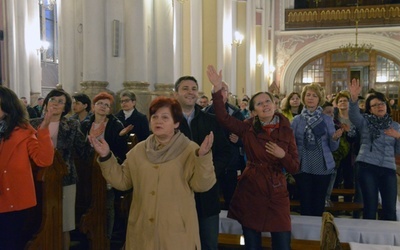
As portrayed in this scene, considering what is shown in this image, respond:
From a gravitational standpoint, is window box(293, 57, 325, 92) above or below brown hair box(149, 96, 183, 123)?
A: above

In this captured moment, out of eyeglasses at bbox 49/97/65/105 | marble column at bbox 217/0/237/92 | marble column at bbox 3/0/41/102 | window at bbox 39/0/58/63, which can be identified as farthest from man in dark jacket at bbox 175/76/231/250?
window at bbox 39/0/58/63

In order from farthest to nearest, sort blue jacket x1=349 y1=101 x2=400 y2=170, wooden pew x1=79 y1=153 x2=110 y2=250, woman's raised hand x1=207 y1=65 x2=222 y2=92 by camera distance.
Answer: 1. blue jacket x1=349 y1=101 x2=400 y2=170
2. wooden pew x1=79 y1=153 x2=110 y2=250
3. woman's raised hand x1=207 y1=65 x2=222 y2=92

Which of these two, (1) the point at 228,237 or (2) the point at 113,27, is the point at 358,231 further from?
(2) the point at 113,27

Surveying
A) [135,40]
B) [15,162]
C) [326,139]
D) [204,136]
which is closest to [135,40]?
[135,40]

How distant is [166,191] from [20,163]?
42.6 inches

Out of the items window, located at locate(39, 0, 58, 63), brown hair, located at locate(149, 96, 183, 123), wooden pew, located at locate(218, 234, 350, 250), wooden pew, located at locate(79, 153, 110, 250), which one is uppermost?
window, located at locate(39, 0, 58, 63)

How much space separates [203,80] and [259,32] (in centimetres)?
1087

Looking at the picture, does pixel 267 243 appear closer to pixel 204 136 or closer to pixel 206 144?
pixel 204 136

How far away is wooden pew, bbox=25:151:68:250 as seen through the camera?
3.07 m

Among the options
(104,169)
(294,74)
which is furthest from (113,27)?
(294,74)

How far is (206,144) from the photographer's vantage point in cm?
247

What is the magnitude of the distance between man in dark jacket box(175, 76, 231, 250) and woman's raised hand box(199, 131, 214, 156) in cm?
83

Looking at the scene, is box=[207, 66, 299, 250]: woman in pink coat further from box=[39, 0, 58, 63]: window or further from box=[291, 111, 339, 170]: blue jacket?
box=[39, 0, 58, 63]: window

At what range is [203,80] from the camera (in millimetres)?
11883
